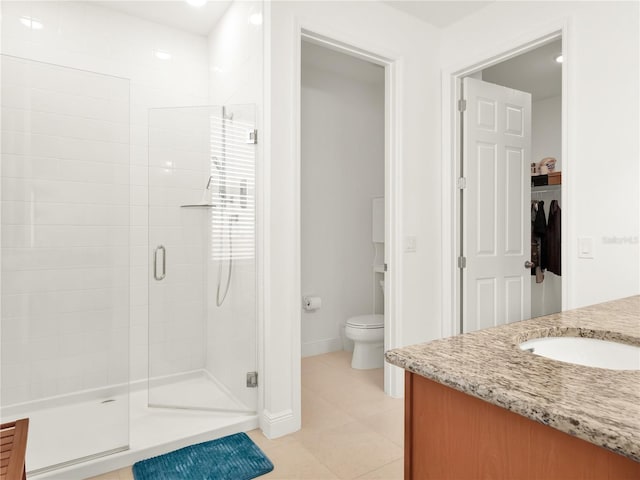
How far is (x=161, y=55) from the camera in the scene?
122 inches

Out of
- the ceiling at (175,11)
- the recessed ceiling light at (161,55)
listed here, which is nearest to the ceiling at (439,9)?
the ceiling at (175,11)

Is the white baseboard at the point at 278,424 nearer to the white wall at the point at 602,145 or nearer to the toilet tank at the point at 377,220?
the white wall at the point at 602,145

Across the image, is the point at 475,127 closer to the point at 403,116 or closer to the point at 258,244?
the point at 403,116

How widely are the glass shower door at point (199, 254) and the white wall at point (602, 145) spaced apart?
185 centimetres

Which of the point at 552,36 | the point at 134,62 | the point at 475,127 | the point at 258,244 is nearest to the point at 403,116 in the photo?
the point at 475,127

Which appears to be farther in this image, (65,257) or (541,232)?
(541,232)

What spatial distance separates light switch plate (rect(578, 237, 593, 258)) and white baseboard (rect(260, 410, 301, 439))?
1.84m

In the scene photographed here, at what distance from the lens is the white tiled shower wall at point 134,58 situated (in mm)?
2672

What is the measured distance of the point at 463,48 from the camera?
290 cm

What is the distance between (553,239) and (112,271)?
440 centimetres

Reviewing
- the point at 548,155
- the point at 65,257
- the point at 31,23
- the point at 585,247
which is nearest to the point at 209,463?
the point at 65,257

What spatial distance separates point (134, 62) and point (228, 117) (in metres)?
1.06

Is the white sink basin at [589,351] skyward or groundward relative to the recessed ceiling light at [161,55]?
groundward

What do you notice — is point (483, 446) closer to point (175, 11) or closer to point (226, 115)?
point (226, 115)
